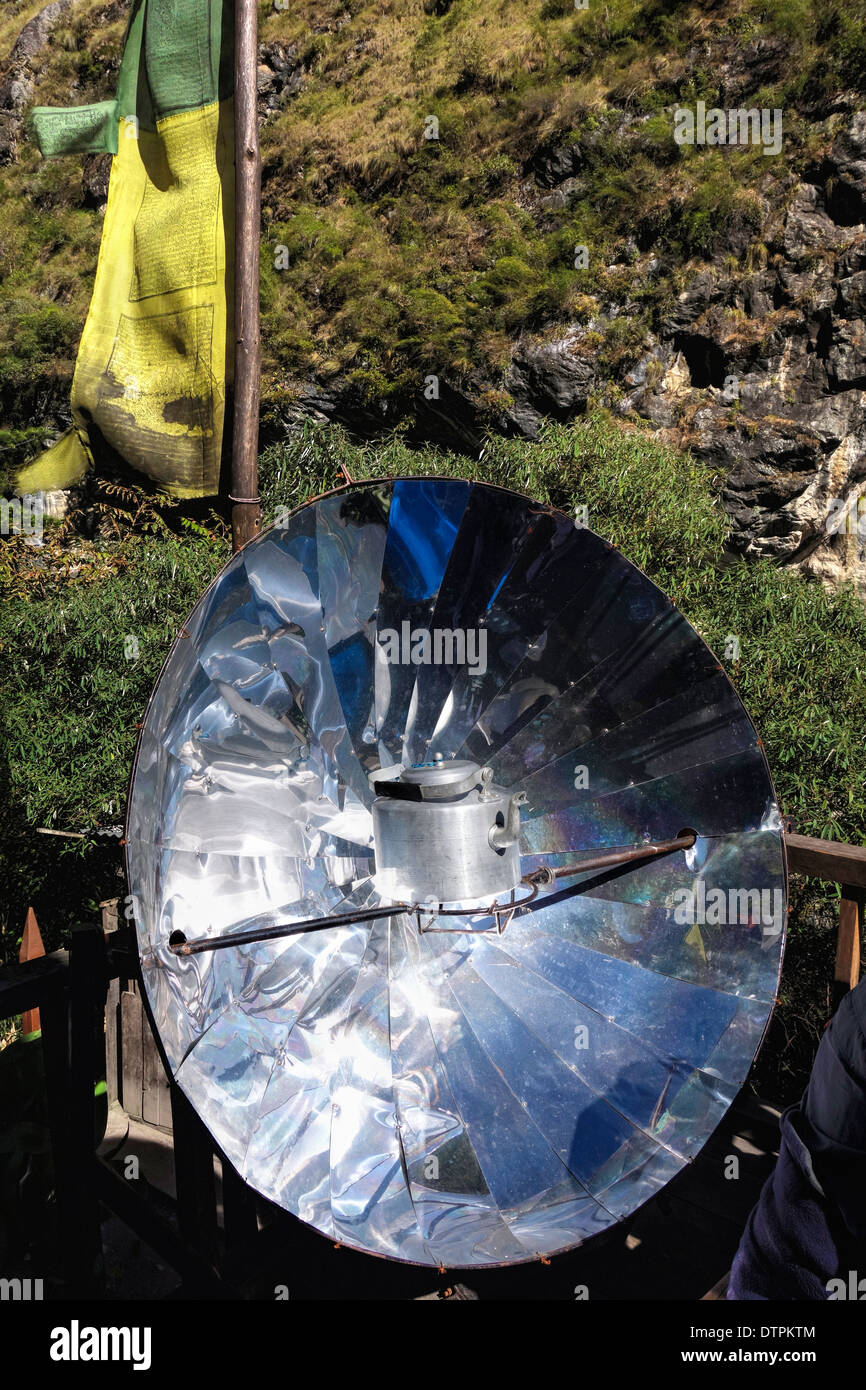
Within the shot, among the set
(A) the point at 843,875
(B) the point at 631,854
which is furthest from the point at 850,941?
(B) the point at 631,854

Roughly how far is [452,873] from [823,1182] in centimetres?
84

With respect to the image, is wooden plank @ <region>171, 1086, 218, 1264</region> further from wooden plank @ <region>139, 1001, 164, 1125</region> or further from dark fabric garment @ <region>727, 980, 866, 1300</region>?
wooden plank @ <region>139, 1001, 164, 1125</region>

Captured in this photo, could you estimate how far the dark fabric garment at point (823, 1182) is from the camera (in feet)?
4.43

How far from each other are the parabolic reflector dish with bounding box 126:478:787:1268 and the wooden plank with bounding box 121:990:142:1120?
2106 mm

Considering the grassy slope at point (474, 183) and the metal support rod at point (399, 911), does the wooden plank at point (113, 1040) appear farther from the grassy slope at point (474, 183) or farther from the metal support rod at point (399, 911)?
the grassy slope at point (474, 183)

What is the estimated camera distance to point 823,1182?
1.39 metres

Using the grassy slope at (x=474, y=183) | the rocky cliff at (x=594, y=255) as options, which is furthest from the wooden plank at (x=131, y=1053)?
the grassy slope at (x=474, y=183)

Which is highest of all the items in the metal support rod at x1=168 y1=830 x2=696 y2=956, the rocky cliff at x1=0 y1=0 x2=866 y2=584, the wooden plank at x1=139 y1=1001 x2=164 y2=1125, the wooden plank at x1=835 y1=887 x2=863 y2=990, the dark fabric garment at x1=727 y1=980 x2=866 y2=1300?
the rocky cliff at x1=0 y1=0 x2=866 y2=584

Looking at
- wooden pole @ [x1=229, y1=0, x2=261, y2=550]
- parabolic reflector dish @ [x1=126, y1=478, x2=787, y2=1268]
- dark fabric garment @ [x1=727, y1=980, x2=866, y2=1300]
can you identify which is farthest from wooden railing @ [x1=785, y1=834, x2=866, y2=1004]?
wooden pole @ [x1=229, y1=0, x2=261, y2=550]

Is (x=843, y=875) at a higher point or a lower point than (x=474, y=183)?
lower

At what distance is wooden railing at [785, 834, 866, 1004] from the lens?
2.07 metres

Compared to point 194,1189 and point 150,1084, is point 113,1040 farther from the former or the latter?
point 194,1189

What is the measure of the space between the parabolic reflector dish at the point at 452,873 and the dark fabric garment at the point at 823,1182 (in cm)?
30

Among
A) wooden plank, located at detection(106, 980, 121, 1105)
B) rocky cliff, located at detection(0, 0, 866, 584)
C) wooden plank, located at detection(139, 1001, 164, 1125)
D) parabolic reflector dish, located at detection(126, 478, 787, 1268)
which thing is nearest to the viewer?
parabolic reflector dish, located at detection(126, 478, 787, 1268)
